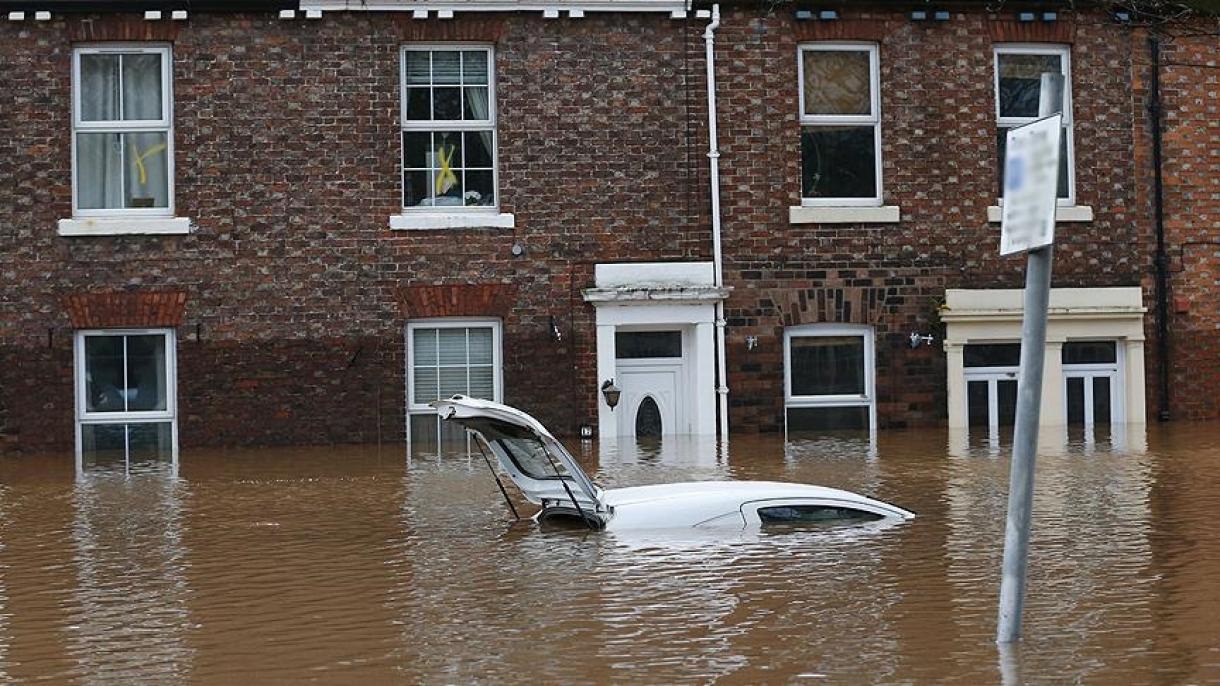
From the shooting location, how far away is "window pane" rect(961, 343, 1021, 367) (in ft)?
81.9

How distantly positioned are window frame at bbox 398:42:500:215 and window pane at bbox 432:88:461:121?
0.32 ft

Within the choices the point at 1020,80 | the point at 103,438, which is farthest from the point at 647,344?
the point at 103,438

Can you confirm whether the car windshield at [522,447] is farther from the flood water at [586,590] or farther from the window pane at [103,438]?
the window pane at [103,438]

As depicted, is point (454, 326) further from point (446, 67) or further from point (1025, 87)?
point (1025, 87)

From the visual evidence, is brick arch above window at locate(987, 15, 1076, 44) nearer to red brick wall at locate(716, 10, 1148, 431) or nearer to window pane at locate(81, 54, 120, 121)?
red brick wall at locate(716, 10, 1148, 431)

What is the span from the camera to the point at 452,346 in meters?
24.2

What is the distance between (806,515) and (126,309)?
507 inches

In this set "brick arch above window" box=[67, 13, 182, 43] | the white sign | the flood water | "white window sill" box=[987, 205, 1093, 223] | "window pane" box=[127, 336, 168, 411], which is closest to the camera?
the white sign

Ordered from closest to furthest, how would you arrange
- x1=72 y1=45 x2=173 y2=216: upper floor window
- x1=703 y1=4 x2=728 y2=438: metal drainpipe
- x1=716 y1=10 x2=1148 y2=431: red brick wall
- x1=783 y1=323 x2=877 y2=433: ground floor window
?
x1=72 y1=45 x2=173 y2=216: upper floor window < x1=703 y1=4 x2=728 y2=438: metal drainpipe < x1=716 y1=10 x2=1148 y2=431: red brick wall < x1=783 y1=323 x2=877 y2=433: ground floor window

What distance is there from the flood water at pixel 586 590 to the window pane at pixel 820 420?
23.4 feet

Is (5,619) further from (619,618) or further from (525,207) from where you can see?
(525,207)

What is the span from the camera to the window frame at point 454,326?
24.0 m

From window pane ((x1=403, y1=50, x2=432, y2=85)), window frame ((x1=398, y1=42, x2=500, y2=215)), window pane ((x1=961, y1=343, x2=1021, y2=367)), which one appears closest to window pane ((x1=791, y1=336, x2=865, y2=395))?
window pane ((x1=961, y1=343, x2=1021, y2=367))

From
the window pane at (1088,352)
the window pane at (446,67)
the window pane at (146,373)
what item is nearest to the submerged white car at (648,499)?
the window pane at (146,373)
